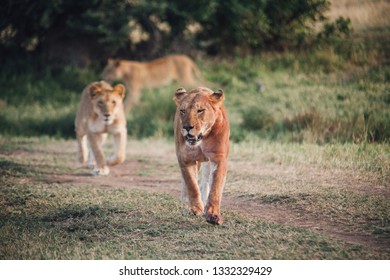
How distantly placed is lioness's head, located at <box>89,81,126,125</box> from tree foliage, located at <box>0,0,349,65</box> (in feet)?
21.5

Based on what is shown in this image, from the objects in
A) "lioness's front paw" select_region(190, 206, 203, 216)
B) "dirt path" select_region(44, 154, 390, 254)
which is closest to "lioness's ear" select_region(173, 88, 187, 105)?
"lioness's front paw" select_region(190, 206, 203, 216)

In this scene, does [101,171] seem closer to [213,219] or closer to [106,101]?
[106,101]

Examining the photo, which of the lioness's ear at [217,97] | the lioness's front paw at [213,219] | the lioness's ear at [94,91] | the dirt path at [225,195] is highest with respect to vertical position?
the lioness's ear at [217,97]

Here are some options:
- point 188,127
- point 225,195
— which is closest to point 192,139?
point 188,127

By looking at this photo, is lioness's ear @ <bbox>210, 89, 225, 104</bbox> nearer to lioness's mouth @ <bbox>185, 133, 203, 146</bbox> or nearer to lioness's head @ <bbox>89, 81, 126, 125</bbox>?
lioness's mouth @ <bbox>185, 133, 203, 146</bbox>

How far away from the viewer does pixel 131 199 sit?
6.17m

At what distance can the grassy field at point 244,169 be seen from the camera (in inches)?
186

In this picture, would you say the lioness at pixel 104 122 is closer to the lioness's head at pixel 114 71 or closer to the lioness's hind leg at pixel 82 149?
the lioness's hind leg at pixel 82 149

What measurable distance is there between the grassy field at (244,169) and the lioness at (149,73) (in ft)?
1.62

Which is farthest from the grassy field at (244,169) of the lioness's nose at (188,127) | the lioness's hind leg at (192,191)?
the lioness's nose at (188,127)

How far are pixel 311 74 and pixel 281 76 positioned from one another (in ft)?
2.71

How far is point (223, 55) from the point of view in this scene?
51.7 feet

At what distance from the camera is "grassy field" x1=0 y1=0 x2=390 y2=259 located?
4734 mm

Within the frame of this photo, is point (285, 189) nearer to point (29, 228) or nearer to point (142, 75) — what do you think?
point (29, 228)
